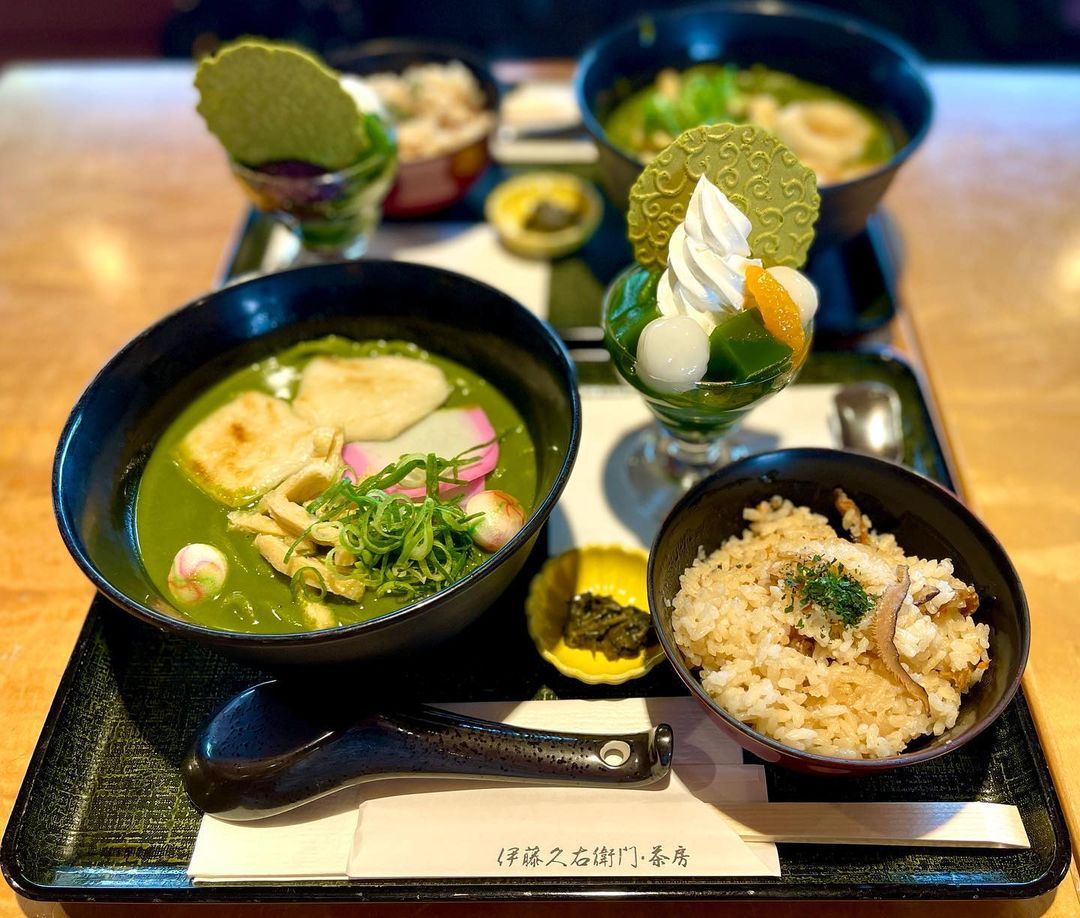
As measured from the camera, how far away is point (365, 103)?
9.10 ft

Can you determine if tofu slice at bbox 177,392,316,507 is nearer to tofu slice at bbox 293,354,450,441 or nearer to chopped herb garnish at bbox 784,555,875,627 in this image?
tofu slice at bbox 293,354,450,441

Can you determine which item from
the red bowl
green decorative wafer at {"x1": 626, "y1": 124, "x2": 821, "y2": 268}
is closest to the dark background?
the red bowl

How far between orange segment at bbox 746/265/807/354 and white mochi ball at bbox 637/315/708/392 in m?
0.14

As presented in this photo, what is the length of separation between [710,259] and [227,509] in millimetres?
1259

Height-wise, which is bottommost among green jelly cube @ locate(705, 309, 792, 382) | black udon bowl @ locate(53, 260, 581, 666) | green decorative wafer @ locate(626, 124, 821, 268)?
black udon bowl @ locate(53, 260, 581, 666)

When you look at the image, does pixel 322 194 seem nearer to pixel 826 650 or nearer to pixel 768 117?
pixel 768 117

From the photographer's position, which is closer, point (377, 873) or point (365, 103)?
point (377, 873)

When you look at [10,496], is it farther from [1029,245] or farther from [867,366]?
[1029,245]

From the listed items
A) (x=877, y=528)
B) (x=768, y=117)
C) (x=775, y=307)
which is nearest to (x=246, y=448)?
(x=775, y=307)

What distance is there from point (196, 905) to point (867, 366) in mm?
2197

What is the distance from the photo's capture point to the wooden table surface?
1.98 metres

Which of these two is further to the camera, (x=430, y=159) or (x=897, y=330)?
(x=430, y=159)

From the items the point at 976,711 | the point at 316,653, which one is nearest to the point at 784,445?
the point at 976,711

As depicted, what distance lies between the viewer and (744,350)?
1.80 meters
